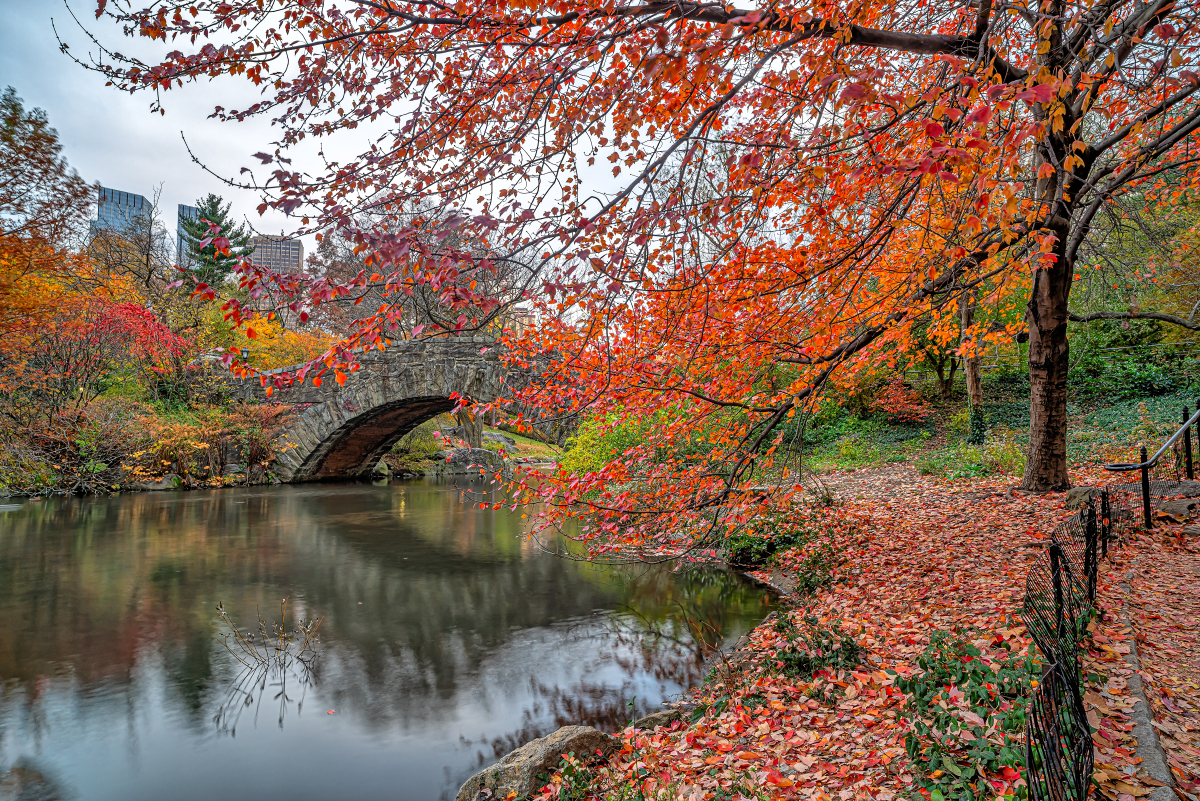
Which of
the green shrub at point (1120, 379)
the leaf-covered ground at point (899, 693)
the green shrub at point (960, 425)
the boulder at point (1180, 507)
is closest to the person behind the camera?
the leaf-covered ground at point (899, 693)

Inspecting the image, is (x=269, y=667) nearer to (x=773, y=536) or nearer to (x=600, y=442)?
(x=773, y=536)

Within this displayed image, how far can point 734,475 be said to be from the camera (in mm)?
4465

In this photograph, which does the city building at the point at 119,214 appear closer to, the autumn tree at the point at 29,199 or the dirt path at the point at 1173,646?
the autumn tree at the point at 29,199

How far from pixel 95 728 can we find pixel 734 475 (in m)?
5.21

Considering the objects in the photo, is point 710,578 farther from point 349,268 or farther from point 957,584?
point 349,268

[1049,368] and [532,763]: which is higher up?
[1049,368]

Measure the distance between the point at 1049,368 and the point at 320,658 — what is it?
8.22 metres

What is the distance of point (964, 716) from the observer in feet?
9.19

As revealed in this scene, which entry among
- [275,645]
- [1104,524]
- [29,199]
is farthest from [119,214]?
[1104,524]

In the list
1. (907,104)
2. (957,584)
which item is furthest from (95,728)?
(907,104)

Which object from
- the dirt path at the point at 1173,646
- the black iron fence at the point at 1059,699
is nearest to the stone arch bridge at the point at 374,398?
the dirt path at the point at 1173,646

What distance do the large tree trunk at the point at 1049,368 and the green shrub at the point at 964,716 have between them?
453 centimetres

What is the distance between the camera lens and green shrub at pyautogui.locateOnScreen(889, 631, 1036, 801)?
2.32 m

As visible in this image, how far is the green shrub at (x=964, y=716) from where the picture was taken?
2318 millimetres
